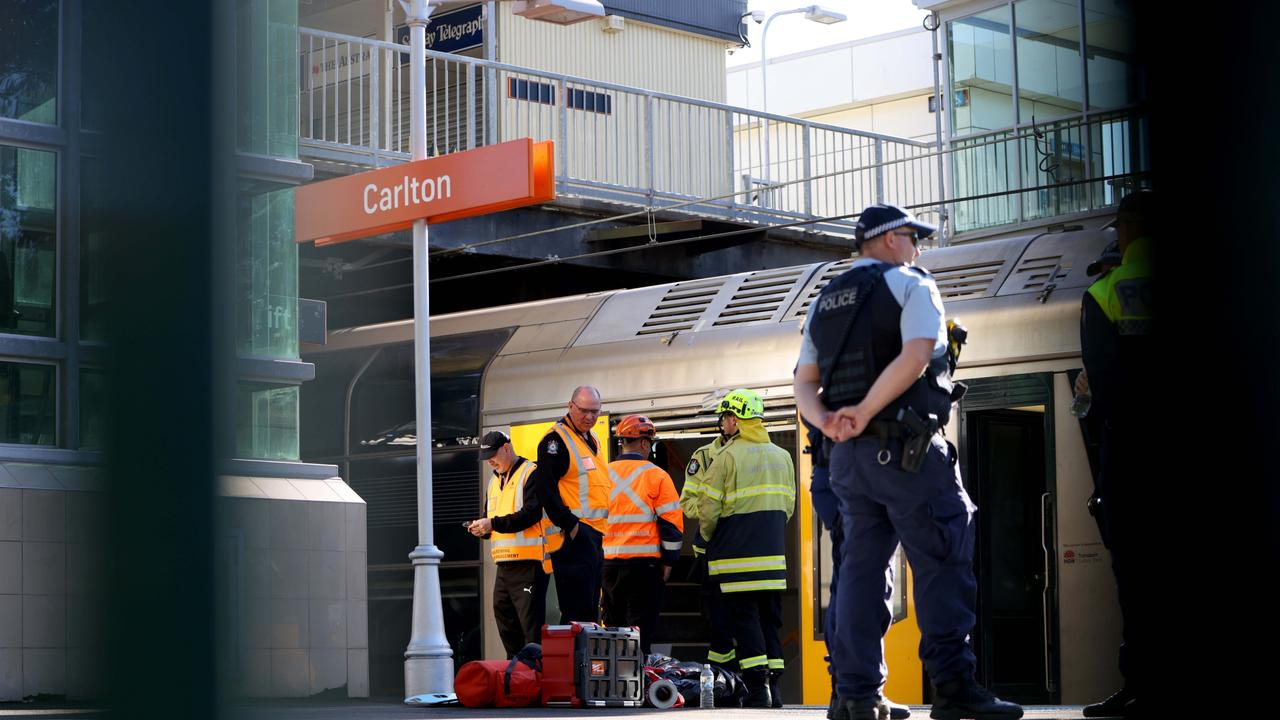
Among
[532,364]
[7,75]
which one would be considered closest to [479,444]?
[532,364]

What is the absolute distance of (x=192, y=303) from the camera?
1.24m

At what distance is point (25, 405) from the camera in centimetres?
923

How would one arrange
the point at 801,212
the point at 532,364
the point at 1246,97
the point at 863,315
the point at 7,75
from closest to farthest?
the point at 1246,97 < the point at 863,315 < the point at 7,75 < the point at 532,364 < the point at 801,212

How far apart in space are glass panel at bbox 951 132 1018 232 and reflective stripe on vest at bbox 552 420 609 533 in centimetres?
566

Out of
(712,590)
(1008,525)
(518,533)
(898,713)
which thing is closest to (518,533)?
(518,533)

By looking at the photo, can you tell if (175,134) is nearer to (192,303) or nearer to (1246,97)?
(192,303)

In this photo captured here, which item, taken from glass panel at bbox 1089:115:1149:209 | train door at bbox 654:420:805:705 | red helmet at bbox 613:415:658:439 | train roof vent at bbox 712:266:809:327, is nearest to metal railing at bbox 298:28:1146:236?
train roof vent at bbox 712:266:809:327

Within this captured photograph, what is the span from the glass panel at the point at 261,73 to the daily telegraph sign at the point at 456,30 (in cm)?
1764

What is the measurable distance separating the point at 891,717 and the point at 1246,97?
5281 millimetres

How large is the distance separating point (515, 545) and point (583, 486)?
0.71 meters

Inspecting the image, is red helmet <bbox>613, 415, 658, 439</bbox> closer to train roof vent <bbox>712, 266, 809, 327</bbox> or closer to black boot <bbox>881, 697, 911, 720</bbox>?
train roof vent <bbox>712, 266, 809, 327</bbox>

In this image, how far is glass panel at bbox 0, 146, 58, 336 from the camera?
835cm

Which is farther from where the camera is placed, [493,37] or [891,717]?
[493,37]

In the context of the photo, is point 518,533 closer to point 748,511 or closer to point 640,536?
point 640,536
